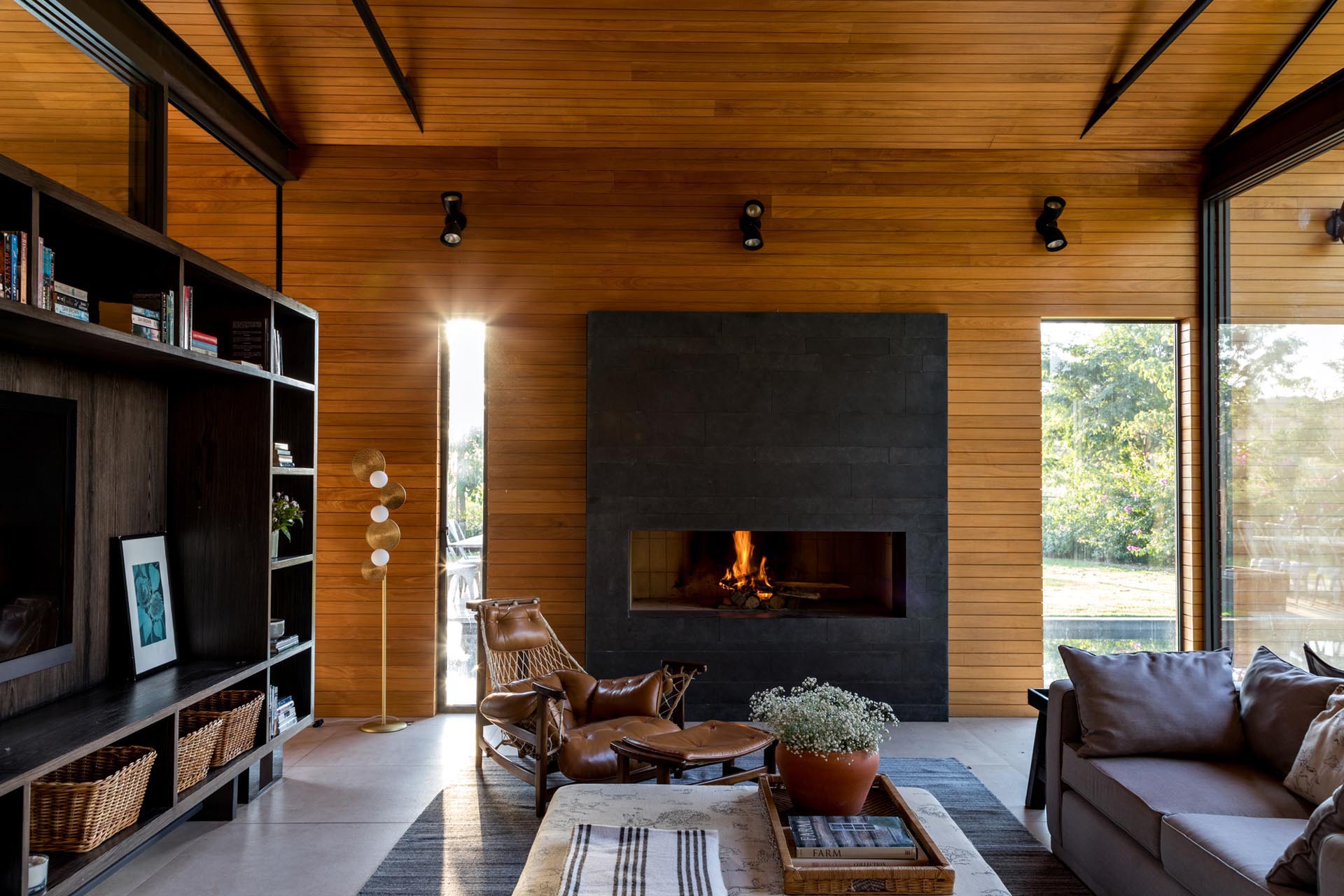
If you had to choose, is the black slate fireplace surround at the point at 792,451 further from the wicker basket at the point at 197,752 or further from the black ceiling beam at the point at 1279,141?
the wicker basket at the point at 197,752

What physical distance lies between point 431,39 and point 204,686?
139 inches

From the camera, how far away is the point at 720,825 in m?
2.64

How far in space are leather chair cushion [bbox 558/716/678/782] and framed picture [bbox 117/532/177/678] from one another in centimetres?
179

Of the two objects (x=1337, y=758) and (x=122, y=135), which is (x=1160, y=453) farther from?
(x=122, y=135)

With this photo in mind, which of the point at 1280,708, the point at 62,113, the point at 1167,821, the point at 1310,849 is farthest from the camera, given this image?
the point at 62,113

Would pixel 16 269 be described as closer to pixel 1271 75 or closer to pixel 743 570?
pixel 743 570

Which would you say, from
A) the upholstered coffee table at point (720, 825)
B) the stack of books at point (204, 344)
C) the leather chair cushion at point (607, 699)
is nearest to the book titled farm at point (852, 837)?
the upholstered coffee table at point (720, 825)

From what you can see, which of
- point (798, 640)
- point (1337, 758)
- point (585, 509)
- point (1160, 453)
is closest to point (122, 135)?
point (585, 509)

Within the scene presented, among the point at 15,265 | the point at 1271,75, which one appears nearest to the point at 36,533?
the point at 15,265

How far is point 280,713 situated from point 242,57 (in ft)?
11.8

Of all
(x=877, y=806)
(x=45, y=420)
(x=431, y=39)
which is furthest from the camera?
(x=431, y=39)

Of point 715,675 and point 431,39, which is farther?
point 715,675

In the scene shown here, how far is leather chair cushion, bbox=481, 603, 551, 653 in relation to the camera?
14.9ft

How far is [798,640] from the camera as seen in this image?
522 centimetres
